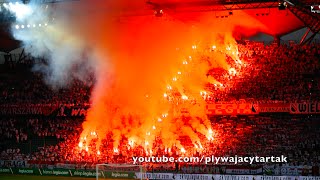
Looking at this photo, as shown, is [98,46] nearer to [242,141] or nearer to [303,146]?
[242,141]

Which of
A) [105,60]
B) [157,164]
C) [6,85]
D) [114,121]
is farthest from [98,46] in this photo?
[157,164]

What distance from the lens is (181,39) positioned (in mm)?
33125

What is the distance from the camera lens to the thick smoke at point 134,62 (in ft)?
94.5

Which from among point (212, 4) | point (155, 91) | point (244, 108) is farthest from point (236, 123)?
point (212, 4)

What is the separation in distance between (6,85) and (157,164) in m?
15.5

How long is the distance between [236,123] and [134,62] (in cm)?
774

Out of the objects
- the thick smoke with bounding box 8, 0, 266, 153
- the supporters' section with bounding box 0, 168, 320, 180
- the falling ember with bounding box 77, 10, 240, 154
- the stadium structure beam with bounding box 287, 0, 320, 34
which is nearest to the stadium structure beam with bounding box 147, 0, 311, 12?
the stadium structure beam with bounding box 287, 0, 320, 34

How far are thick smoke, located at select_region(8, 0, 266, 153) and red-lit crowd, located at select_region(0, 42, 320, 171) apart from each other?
835 mm

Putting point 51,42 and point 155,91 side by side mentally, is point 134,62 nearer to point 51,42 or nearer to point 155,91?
point 155,91

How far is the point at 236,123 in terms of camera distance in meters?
28.7

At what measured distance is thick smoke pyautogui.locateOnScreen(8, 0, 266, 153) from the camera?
28797 millimetres

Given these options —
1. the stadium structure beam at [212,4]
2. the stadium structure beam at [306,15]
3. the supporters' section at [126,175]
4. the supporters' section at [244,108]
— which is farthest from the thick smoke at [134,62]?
the stadium structure beam at [306,15]

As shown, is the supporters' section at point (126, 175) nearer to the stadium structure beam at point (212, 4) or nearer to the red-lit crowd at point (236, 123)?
the red-lit crowd at point (236, 123)

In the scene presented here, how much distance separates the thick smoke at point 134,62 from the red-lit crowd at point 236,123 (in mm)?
835
